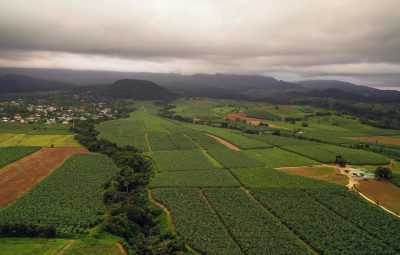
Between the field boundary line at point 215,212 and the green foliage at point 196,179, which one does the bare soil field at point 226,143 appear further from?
the field boundary line at point 215,212

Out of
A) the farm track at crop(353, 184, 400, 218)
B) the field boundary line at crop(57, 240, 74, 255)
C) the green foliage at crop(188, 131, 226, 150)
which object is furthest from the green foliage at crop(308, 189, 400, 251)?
the green foliage at crop(188, 131, 226, 150)

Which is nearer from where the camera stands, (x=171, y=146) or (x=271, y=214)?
(x=271, y=214)

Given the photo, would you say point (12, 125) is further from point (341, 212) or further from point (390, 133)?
point (390, 133)

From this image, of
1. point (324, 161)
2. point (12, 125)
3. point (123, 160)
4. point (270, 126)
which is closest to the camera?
point (123, 160)

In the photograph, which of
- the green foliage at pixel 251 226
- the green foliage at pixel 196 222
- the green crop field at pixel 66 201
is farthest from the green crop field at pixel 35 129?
the green foliage at pixel 251 226

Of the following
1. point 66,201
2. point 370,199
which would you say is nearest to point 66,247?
point 66,201

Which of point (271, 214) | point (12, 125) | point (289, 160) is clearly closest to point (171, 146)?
point (289, 160)

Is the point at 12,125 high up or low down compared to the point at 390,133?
down

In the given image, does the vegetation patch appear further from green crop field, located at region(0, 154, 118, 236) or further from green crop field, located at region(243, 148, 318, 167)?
green crop field, located at region(243, 148, 318, 167)
